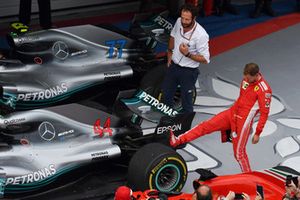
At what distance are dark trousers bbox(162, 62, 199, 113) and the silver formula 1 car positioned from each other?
1.65 ft

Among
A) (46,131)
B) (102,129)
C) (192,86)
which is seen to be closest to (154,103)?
(102,129)

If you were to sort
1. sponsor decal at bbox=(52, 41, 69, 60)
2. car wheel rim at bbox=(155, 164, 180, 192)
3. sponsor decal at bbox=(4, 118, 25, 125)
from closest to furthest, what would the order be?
sponsor decal at bbox=(4, 118, 25, 125)
car wheel rim at bbox=(155, 164, 180, 192)
sponsor decal at bbox=(52, 41, 69, 60)

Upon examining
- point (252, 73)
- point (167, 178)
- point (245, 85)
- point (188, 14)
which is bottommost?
point (167, 178)

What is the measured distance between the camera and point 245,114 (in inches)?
272

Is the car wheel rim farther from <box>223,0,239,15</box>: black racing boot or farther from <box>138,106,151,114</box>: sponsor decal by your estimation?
<box>223,0,239,15</box>: black racing boot

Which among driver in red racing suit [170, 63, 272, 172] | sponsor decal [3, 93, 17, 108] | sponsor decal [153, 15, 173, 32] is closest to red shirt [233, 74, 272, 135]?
driver in red racing suit [170, 63, 272, 172]

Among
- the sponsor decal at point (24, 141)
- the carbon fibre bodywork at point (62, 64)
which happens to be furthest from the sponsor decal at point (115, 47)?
the sponsor decal at point (24, 141)

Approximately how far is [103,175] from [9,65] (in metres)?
1.92

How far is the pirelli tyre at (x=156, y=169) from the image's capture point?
6547 millimetres

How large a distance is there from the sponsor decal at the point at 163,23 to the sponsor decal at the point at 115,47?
601 millimetres

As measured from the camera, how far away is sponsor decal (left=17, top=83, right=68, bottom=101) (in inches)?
313

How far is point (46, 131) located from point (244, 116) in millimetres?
1918

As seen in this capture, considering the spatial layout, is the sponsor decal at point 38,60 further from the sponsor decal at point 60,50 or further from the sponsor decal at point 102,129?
the sponsor decal at point 102,129

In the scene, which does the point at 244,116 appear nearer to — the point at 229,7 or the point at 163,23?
the point at 163,23
